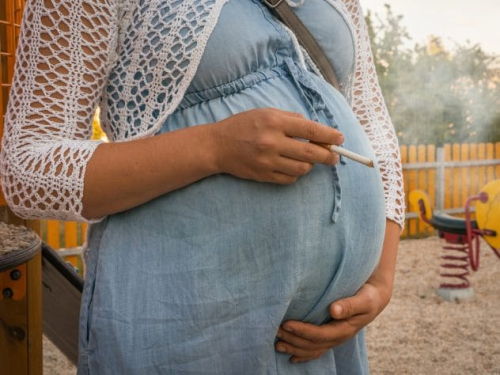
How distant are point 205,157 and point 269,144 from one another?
117 mm

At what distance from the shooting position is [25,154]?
109cm

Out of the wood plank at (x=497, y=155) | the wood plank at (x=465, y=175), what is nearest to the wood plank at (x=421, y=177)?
the wood plank at (x=465, y=175)

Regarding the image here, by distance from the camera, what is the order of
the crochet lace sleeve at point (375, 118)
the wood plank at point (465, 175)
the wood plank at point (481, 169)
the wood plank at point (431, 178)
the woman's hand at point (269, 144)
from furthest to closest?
1. the wood plank at point (481, 169)
2. the wood plank at point (465, 175)
3. the wood plank at point (431, 178)
4. the crochet lace sleeve at point (375, 118)
5. the woman's hand at point (269, 144)

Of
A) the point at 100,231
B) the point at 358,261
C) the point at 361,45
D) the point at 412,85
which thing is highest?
the point at 361,45

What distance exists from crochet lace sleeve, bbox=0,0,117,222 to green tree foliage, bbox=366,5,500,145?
10.3m

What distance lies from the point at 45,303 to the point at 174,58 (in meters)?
1.70

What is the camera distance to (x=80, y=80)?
3.61ft

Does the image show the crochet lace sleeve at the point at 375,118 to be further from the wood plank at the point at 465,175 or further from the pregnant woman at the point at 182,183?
the wood plank at the point at 465,175

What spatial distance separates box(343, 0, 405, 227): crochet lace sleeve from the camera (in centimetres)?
148

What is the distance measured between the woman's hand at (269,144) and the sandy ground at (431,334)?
3863mm

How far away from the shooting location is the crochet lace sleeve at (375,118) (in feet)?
4.84

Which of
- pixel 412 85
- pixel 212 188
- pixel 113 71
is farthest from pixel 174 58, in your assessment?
pixel 412 85

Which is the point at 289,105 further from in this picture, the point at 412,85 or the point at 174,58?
the point at 412,85

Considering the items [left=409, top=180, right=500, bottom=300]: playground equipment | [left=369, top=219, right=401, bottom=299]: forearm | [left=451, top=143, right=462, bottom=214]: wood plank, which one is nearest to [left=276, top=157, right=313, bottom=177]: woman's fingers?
[left=369, top=219, right=401, bottom=299]: forearm
